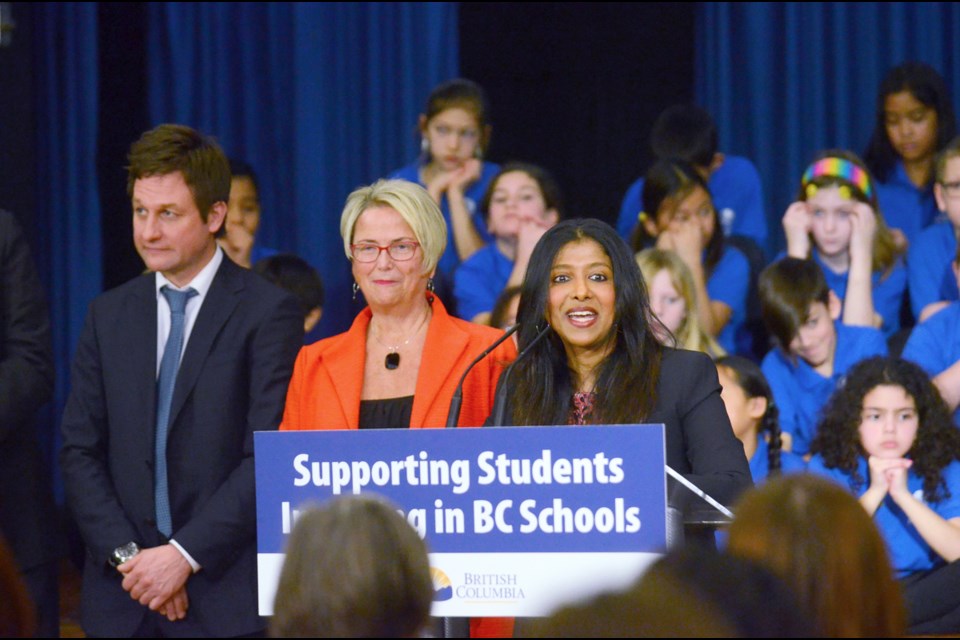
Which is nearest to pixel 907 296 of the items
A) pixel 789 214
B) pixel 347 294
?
pixel 789 214

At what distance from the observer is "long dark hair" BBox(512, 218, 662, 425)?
2.65 metres

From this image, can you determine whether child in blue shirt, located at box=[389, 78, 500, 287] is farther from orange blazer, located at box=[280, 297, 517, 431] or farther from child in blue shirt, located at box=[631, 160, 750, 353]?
orange blazer, located at box=[280, 297, 517, 431]

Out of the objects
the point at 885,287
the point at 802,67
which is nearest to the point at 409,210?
the point at 885,287

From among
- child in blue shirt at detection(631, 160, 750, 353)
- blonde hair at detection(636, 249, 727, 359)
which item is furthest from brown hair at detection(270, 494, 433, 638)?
child in blue shirt at detection(631, 160, 750, 353)

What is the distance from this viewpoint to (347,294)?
5863 millimetres

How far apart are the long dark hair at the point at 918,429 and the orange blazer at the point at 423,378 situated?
1538 mm

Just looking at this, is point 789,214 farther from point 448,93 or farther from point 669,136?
point 448,93

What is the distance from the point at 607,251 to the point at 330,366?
2.18 ft

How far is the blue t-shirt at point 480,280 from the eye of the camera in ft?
16.4

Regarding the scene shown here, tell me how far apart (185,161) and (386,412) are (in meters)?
0.84

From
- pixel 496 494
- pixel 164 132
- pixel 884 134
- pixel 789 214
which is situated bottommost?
pixel 496 494

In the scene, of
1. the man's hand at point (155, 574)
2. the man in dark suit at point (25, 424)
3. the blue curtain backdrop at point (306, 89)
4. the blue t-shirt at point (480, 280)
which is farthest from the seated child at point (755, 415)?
the blue curtain backdrop at point (306, 89)

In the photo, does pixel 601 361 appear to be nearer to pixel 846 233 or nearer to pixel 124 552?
pixel 124 552

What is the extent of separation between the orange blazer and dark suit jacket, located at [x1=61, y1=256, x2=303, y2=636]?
0.18 metres
